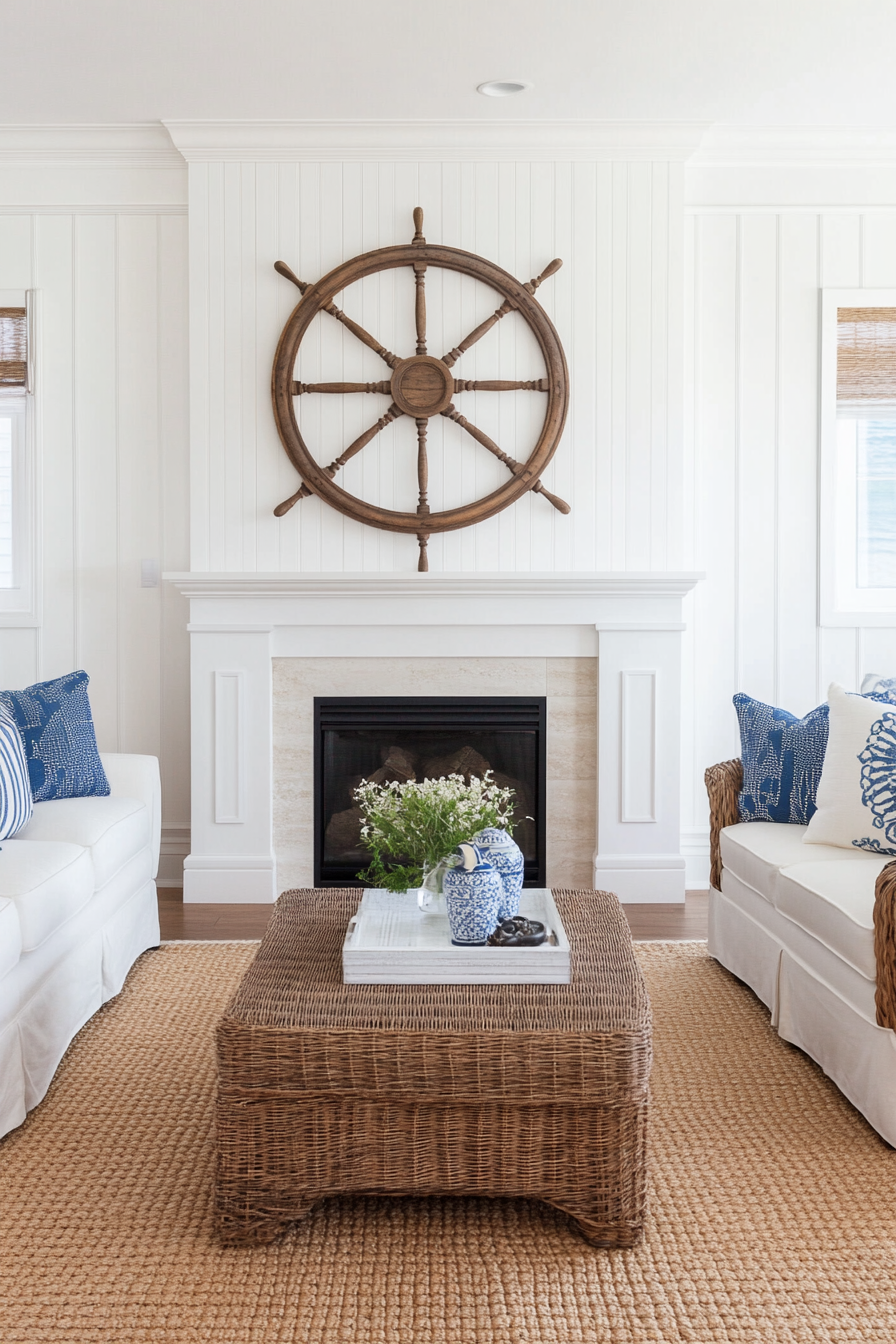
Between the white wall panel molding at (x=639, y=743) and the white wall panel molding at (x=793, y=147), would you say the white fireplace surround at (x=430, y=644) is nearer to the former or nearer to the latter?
the white wall panel molding at (x=639, y=743)

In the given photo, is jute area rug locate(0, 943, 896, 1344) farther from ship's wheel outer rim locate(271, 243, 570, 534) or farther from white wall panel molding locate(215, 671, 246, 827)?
ship's wheel outer rim locate(271, 243, 570, 534)

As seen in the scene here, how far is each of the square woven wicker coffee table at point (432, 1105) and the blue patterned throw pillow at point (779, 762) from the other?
4.17 feet

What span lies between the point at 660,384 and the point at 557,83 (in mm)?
1002

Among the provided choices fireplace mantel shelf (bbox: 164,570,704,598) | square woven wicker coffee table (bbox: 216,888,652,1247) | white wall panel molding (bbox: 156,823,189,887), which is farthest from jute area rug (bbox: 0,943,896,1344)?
fireplace mantel shelf (bbox: 164,570,704,598)

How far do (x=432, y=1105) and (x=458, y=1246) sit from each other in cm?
23

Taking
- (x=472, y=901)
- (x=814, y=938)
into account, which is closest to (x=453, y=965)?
(x=472, y=901)

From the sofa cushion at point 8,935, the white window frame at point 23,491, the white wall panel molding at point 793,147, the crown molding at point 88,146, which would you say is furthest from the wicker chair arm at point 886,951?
the crown molding at point 88,146

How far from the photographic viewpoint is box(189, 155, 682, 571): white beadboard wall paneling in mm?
3621

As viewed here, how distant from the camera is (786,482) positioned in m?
3.89

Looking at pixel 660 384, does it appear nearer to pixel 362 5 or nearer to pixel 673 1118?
pixel 362 5

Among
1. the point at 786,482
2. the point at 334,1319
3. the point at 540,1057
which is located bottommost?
the point at 334,1319

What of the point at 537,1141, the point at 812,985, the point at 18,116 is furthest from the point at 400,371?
the point at 537,1141

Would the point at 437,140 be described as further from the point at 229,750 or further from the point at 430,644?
the point at 229,750

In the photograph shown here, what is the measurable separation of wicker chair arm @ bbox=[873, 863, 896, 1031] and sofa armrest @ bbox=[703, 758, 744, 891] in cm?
97
